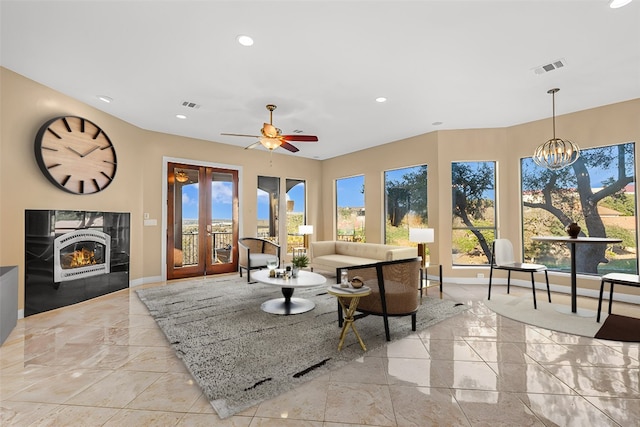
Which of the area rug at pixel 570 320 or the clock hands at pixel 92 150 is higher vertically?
the clock hands at pixel 92 150

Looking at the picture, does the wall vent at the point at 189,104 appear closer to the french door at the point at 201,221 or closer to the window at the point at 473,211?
the french door at the point at 201,221

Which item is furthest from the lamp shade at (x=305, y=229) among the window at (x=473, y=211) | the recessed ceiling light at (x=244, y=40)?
the recessed ceiling light at (x=244, y=40)

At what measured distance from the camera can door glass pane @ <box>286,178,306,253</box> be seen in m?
7.89

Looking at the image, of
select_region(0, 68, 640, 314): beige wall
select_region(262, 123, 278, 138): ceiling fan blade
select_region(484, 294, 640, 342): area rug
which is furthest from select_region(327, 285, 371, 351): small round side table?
select_region(0, 68, 640, 314): beige wall

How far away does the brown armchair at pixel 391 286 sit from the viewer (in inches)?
116

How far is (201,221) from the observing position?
638 centimetres

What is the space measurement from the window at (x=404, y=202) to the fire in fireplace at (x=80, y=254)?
5.41 meters

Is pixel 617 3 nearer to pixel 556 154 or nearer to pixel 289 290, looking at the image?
pixel 556 154

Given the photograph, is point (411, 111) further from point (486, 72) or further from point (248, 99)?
point (248, 99)

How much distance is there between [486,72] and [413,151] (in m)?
2.71

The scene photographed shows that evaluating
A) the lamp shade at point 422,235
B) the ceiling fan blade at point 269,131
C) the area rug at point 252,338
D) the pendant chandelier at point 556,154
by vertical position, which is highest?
the ceiling fan blade at point 269,131

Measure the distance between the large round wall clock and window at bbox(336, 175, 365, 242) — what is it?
5.07m

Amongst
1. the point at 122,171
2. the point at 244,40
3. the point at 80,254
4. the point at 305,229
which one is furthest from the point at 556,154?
the point at 80,254

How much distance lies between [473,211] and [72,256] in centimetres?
671
